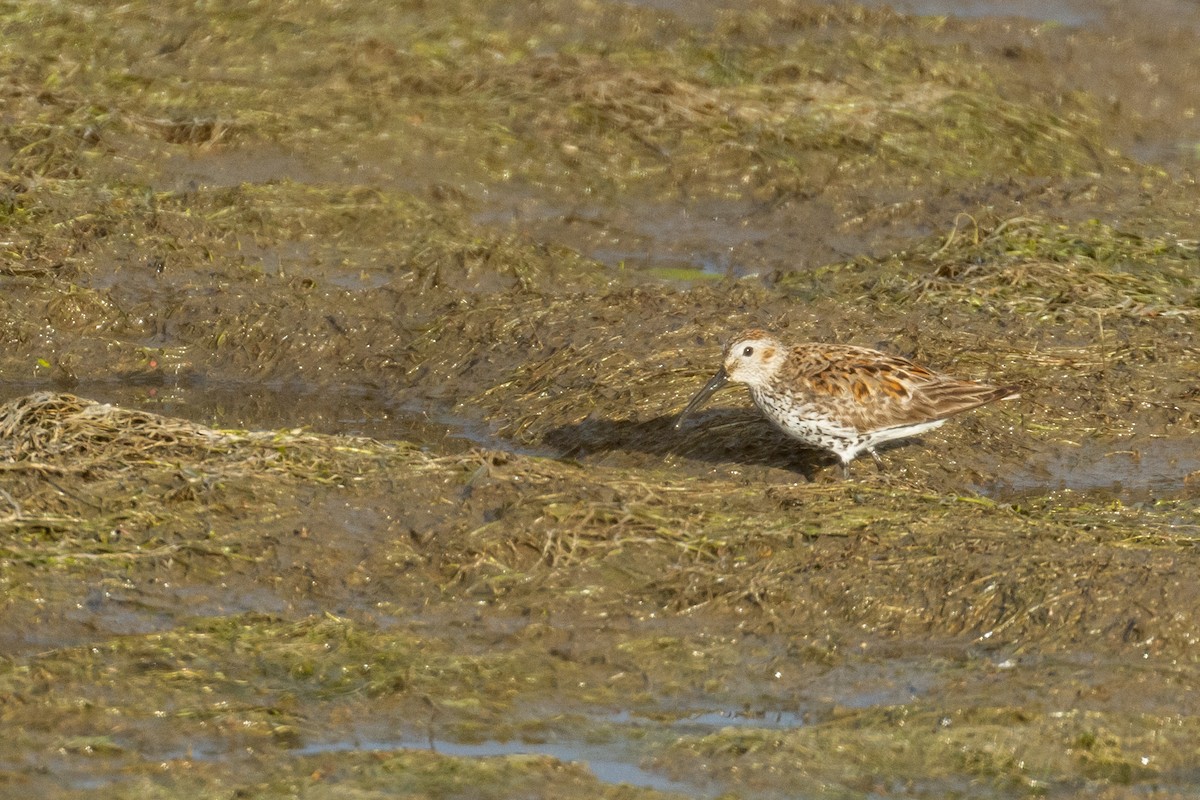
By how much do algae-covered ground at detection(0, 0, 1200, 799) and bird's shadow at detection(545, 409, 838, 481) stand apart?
1.4 inches

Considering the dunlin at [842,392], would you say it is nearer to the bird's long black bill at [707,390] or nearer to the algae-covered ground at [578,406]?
the bird's long black bill at [707,390]

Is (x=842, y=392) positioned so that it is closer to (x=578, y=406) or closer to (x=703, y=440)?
(x=703, y=440)

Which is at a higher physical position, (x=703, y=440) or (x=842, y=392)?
(x=842, y=392)

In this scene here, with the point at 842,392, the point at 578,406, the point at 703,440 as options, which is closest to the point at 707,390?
the point at 703,440

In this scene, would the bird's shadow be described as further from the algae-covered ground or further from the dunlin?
the dunlin

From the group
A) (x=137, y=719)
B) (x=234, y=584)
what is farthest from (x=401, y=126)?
(x=137, y=719)

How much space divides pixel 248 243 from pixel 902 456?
5049 millimetres

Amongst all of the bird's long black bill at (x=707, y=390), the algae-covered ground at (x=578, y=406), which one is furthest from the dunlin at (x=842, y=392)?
the algae-covered ground at (x=578, y=406)

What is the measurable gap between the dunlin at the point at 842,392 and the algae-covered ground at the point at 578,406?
1.23 feet

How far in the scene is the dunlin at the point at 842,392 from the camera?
9.96 m

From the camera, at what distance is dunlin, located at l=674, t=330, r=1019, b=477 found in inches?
392

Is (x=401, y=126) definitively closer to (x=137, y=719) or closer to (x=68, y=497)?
(x=68, y=497)

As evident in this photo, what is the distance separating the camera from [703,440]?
35.7ft

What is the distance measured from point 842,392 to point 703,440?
1.15 metres
